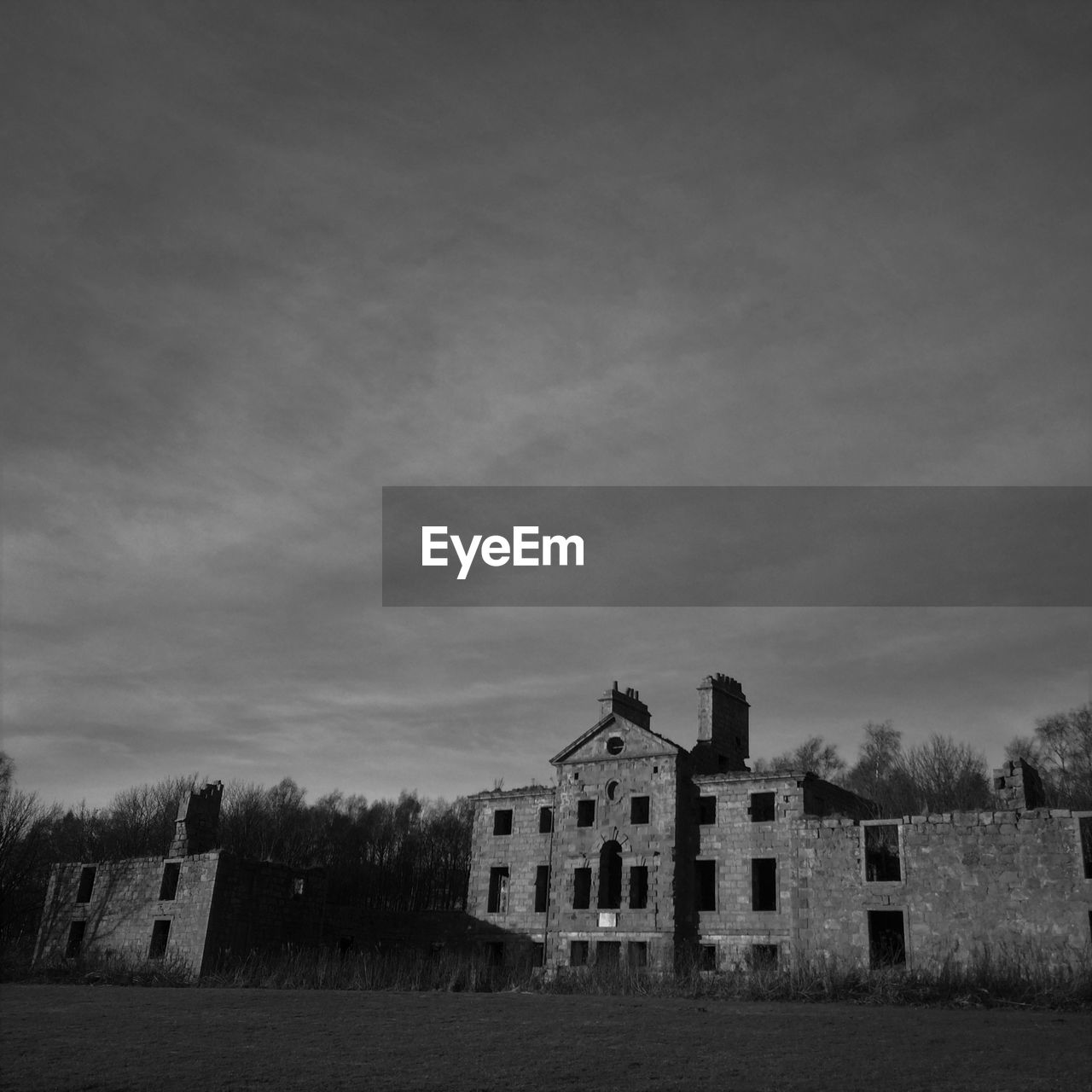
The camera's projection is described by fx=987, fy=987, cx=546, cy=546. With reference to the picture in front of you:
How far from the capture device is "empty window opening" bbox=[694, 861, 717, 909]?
3756 centimetres

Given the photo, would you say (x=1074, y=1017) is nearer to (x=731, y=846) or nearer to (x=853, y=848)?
(x=853, y=848)

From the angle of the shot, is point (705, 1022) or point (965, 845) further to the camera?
point (965, 845)

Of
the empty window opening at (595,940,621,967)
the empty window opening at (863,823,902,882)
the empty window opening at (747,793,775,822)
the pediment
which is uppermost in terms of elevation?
the pediment

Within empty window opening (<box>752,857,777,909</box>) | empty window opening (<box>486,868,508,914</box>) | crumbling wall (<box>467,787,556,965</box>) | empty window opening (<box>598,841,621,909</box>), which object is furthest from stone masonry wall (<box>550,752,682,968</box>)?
empty window opening (<box>486,868,508,914</box>)

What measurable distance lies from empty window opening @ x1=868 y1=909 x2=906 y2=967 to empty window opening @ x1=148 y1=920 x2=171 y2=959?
2425 centimetres

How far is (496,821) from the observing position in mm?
43344

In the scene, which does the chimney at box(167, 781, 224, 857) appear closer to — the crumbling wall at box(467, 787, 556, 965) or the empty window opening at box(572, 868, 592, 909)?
the crumbling wall at box(467, 787, 556, 965)

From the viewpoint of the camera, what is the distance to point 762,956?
33.7 metres

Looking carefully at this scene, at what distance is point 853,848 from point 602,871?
10606 millimetres

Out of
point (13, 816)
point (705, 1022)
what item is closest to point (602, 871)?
point (705, 1022)

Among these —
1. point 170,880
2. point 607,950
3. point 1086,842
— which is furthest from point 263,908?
point 1086,842

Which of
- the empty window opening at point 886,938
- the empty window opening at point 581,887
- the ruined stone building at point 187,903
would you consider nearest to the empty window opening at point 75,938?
the ruined stone building at point 187,903

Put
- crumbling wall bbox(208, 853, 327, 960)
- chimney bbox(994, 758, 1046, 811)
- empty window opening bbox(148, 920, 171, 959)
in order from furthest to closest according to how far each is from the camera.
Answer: empty window opening bbox(148, 920, 171, 959)
crumbling wall bbox(208, 853, 327, 960)
chimney bbox(994, 758, 1046, 811)

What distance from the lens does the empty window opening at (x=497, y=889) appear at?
1656 inches
